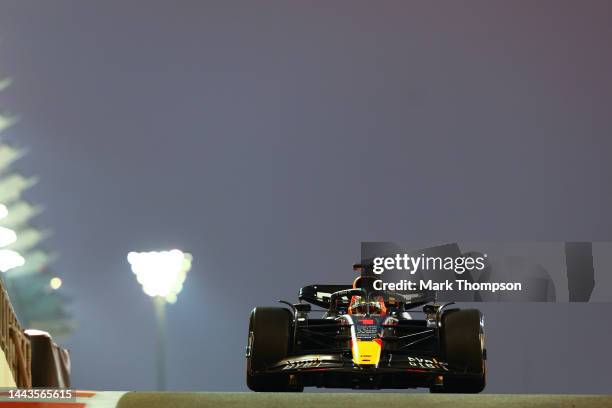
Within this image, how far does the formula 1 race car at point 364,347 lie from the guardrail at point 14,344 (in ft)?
13.8

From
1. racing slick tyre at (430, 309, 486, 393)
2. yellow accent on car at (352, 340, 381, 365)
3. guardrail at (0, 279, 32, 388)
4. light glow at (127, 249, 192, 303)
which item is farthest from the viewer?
light glow at (127, 249, 192, 303)

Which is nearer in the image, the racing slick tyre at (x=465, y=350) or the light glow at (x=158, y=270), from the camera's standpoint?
the racing slick tyre at (x=465, y=350)

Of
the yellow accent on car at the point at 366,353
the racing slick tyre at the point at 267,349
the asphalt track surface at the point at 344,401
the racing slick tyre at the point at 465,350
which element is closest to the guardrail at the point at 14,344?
the racing slick tyre at the point at 267,349

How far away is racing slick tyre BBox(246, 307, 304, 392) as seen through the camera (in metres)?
10.4

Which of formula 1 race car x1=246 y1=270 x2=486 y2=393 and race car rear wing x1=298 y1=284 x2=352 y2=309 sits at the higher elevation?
race car rear wing x1=298 y1=284 x2=352 y2=309

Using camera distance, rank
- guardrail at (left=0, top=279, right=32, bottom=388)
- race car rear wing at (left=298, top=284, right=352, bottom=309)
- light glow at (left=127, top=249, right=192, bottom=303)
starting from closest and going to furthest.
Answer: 1. race car rear wing at (left=298, top=284, right=352, bottom=309)
2. guardrail at (left=0, top=279, right=32, bottom=388)
3. light glow at (left=127, top=249, right=192, bottom=303)

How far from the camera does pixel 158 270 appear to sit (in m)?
20.2

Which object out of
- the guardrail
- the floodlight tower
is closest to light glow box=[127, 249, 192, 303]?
the floodlight tower

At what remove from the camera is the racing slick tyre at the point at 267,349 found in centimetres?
1041

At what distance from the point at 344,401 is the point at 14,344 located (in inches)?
337

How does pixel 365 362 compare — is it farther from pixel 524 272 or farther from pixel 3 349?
pixel 524 272

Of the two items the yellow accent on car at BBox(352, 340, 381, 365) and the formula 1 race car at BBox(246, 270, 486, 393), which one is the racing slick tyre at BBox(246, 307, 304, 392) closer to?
the formula 1 race car at BBox(246, 270, 486, 393)

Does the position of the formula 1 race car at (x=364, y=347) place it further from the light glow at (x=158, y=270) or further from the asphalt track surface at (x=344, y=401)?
the light glow at (x=158, y=270)

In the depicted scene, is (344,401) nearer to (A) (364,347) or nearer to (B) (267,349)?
(A) (364,347)
